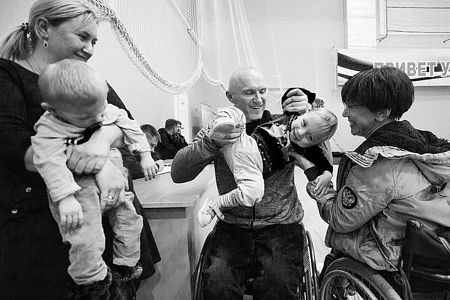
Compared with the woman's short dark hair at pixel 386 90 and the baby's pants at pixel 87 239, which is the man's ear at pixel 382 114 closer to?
the woman's short dark hair at pixel 386 90

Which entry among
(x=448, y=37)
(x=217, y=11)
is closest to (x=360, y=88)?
(x=217, y=11)

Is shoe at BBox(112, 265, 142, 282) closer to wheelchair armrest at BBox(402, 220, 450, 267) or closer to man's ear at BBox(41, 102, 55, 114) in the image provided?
man's ear at BBox(41, 102, 55, 114)

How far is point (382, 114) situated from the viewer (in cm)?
110

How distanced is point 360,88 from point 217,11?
2.13 meters

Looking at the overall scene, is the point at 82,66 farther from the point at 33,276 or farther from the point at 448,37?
the point at 448,37

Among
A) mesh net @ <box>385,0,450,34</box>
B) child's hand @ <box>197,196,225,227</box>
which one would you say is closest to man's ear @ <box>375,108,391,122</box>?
child's hand @ <box>197,196,225,227</box>

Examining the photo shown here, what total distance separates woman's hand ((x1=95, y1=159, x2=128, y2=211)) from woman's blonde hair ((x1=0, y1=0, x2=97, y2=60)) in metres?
0.34

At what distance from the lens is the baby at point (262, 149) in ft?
3.75

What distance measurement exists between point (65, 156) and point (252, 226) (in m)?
0.72

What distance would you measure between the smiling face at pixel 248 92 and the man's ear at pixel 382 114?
0.43 meters

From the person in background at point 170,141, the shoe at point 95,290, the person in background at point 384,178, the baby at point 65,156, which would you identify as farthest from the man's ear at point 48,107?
the person in background at point 170,141

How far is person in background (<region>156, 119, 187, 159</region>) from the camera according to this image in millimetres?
3411

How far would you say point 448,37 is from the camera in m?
6.55

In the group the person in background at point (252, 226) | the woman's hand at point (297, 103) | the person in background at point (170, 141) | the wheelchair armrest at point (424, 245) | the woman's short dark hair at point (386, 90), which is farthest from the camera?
the person in background at point (170, 141)
